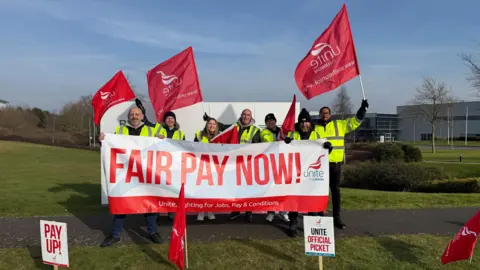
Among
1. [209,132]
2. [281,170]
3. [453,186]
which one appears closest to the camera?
[281,170]

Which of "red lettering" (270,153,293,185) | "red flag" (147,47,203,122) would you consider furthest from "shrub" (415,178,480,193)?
"red lettering" (270,153,293,185)

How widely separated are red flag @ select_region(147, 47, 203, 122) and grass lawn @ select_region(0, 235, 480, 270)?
4.73 m

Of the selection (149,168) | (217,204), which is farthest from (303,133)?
(149,168)

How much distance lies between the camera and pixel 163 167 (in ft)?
20.6

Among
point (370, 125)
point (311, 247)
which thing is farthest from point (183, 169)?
point (370, 125)

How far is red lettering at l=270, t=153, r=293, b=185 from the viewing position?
21.0ft

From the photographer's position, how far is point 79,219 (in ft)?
25.7

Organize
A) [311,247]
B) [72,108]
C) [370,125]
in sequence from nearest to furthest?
[311,247] < [72,108] < [370,125]

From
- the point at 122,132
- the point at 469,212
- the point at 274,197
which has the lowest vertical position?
the point at 469,212

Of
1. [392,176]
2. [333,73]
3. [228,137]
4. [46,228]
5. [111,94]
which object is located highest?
[333,73]

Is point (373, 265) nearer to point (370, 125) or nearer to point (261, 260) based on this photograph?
point (261, 260)

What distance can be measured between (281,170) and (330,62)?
2.31 metres

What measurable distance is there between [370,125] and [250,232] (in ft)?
277

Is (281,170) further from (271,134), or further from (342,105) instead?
(342,105)
